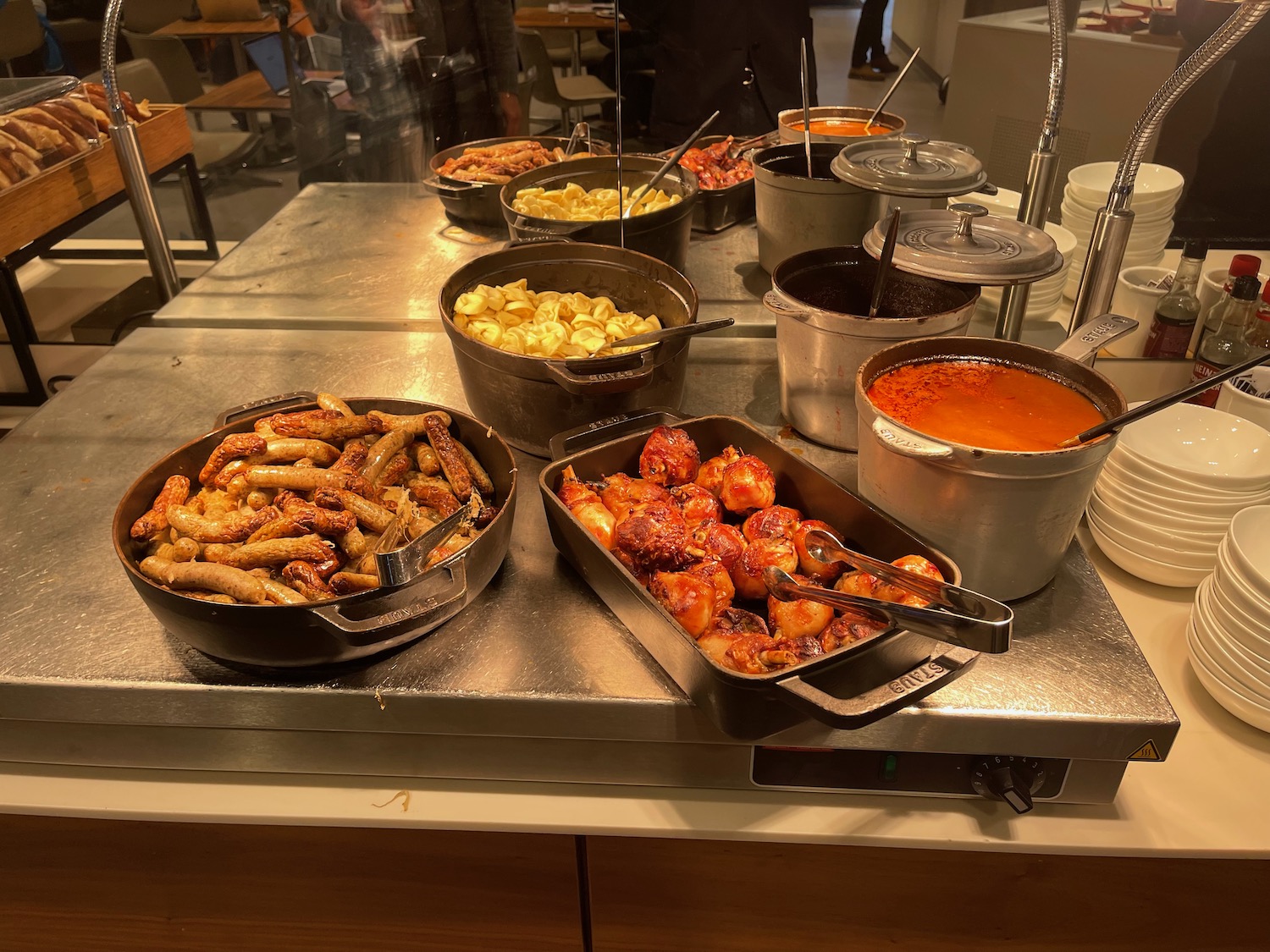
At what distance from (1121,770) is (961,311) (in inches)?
25.4

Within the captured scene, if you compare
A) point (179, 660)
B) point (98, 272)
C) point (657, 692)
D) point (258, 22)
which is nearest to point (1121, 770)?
point (657, 692)

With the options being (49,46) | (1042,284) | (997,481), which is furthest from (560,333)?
(49,46)

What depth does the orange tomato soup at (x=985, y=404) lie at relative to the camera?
102cm

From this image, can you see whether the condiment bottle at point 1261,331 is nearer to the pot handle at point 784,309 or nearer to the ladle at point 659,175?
the pot handle at point 784,309

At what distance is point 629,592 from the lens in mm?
963

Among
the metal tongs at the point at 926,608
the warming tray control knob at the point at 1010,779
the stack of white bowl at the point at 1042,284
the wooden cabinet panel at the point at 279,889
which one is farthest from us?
the stack of white bowl at the point at 1042,284

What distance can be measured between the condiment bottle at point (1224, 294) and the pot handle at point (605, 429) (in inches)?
38.0

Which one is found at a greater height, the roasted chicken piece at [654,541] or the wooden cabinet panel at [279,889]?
Result: the roasted chicken piece at [654,541]

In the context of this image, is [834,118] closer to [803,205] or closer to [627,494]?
[803,205]

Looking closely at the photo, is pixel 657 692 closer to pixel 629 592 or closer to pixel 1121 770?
pixel 629 592

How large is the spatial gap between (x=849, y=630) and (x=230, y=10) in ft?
6.59

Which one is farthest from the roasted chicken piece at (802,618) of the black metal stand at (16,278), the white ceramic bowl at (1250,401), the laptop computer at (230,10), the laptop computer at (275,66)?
the black metal stand at (16,278)

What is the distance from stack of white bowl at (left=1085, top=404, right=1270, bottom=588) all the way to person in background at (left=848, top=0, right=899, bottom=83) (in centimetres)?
97

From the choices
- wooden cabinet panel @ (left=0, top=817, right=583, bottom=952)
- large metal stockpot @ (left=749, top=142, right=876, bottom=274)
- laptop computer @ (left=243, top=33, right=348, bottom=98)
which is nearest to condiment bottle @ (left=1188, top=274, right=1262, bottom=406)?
large metal stockpot @ (left=749, top=142, right=876, bottom=274)
